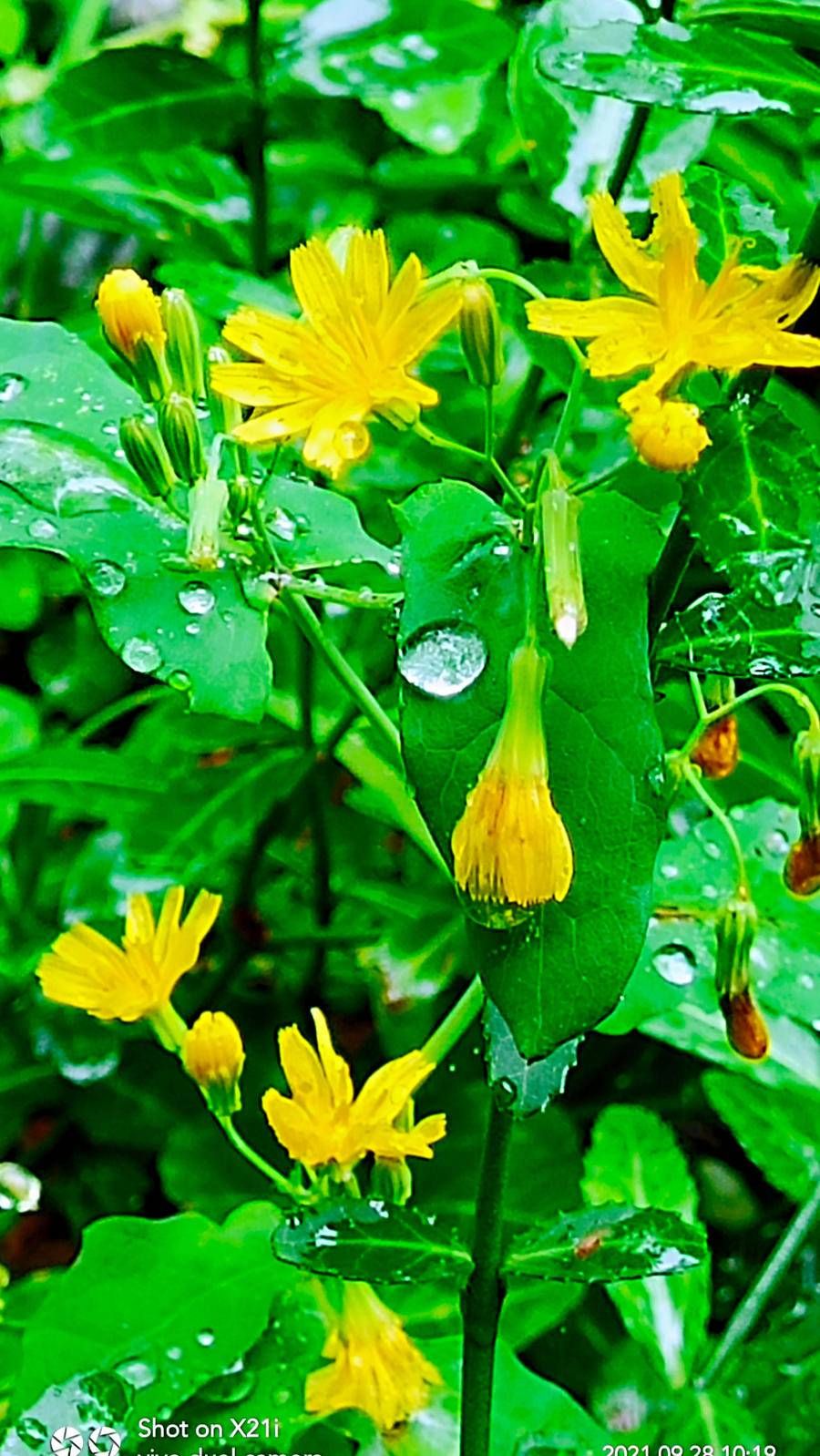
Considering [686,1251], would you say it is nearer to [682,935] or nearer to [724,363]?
[682,935]

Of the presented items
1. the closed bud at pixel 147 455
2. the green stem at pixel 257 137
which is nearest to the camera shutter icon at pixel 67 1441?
the closed bud at pixel 147 455

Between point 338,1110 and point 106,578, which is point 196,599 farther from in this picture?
point 338,1110

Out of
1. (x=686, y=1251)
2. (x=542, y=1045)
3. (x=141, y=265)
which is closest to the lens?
(x=542, y=1045)

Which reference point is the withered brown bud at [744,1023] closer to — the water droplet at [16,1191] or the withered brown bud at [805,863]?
the withered brown bud at [805,863]

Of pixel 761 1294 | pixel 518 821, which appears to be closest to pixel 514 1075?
pixel 518 821

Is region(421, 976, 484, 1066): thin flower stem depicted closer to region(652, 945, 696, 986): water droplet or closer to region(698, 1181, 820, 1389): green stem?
region(652, 945, 696, 986): water droplet

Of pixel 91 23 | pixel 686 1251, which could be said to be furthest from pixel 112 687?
pixel 686 1251
